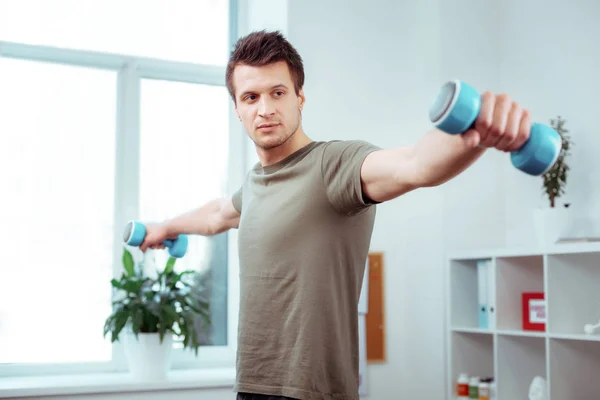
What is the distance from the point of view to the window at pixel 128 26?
3096 mm

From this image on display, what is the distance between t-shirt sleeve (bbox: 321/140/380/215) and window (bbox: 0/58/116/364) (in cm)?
206

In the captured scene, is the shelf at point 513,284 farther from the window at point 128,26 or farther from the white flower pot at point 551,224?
the window at point 128,26

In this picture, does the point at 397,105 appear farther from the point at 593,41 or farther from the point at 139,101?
the point at 139,101

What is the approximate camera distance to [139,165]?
3.24m

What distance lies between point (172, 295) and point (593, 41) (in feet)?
6.64

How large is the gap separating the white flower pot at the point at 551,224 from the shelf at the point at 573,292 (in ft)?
0.46

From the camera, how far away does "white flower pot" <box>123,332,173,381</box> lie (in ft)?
9.46

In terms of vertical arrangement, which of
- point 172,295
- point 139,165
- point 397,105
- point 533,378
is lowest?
point 533,378

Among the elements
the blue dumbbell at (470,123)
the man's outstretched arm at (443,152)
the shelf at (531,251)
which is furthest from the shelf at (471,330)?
the blue dumbbell at (470,123)

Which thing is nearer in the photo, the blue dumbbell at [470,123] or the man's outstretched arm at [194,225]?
the blue dumbbell at [470,123]

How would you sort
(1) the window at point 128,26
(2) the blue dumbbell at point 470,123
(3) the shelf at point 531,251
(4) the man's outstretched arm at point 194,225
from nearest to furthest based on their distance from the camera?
(2) the blue dumbbell at point 470,123, (4) the man's outstretched arm at point 194,225, (3) the shelf at point 531,251, (1) the window at point 128,26

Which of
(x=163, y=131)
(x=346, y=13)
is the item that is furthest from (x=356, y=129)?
(x=163, y=131)

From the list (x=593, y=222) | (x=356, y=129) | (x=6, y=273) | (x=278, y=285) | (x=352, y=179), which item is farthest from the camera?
(x=356, y=129)

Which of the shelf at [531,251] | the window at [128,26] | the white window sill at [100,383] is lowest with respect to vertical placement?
the white window sill at [100,383]
